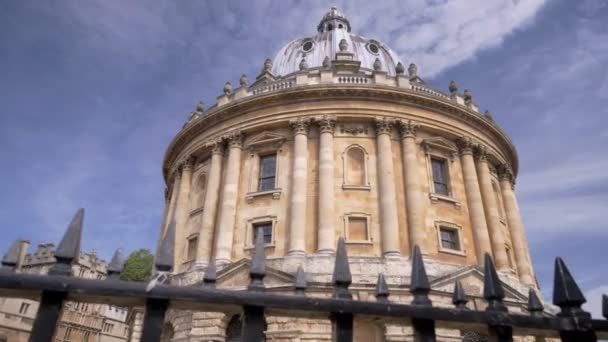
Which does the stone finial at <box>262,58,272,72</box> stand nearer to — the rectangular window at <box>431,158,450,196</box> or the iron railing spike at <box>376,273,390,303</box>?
the rectangular window at <box>431,158,450,196</box>

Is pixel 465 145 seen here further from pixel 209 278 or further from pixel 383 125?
pixel 209 278

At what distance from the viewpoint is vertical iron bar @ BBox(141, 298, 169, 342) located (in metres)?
2.93

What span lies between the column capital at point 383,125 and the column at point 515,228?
30.8ft

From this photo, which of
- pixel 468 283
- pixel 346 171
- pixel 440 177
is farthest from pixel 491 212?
pixel 346 171

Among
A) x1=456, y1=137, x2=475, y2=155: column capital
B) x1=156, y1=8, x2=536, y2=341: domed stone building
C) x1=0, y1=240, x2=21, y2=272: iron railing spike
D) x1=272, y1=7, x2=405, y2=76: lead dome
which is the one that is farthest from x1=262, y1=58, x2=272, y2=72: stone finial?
x1=0, y1=240, x2=21, y2=272: iron railing spike

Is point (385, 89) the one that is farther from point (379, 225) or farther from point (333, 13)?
point (333, 13)

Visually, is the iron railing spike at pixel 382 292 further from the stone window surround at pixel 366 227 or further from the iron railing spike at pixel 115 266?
the stone window surround at pixel 366 227

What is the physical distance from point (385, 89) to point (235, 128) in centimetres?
840

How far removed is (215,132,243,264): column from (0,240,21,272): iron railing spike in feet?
55.3

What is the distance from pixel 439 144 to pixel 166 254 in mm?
21420

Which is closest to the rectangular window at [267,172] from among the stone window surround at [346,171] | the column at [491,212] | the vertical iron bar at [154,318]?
the stone window surround at [346,171]

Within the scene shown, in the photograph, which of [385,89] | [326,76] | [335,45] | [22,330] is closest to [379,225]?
[385,89]

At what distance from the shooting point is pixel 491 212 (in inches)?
890

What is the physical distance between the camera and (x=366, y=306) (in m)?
3.16
